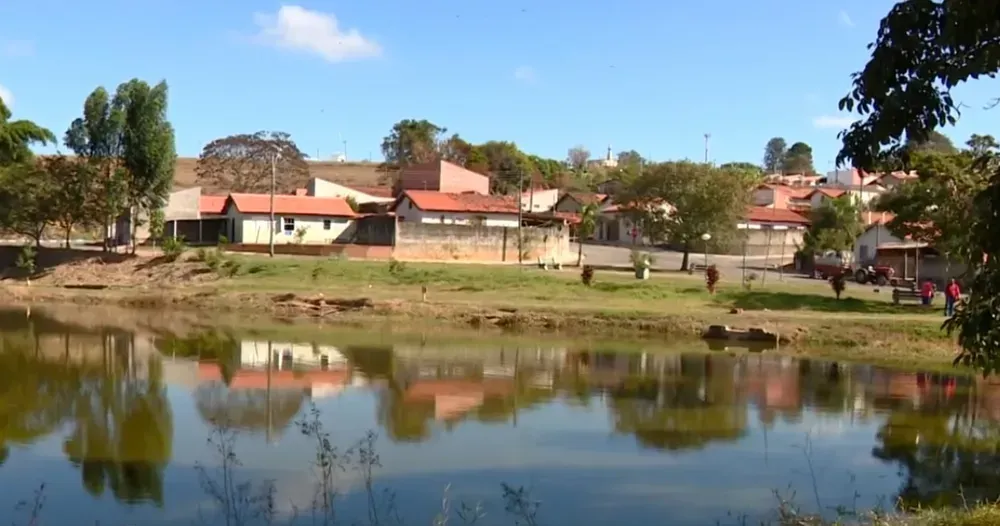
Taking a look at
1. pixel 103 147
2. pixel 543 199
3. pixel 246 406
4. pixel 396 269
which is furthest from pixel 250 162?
A: pixel 246 406

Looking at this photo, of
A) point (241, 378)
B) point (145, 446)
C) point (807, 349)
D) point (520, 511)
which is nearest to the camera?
point (520, 511)

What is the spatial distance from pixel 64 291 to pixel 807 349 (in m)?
30.6

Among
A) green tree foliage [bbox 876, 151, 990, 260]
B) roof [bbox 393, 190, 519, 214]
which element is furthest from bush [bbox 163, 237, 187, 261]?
green tree foliage [bbox 876, 151, 990, 260]

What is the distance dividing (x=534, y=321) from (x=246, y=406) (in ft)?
53.9

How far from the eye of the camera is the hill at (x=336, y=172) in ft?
356

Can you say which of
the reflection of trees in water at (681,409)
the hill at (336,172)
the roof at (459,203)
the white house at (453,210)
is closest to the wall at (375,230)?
the white house at (453,210)

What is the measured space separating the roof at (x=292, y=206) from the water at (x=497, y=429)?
30.4 metres

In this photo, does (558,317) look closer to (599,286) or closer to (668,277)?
(599,286)

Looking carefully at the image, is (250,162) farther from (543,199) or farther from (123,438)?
(123,438)

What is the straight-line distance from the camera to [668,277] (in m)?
44.4

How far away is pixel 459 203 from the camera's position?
62562mm

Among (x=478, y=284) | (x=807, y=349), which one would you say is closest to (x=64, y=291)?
(x=478, y=284)

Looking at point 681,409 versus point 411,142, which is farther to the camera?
point 411,142

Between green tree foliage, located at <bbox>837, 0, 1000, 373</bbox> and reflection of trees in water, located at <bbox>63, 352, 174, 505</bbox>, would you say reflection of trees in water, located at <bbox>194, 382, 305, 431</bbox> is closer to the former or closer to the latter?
reflection of trees in water, located at <bbox>63, 352, 174, 505</bbox>
